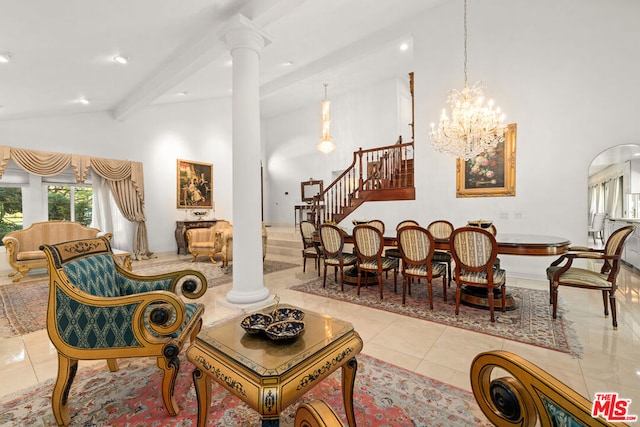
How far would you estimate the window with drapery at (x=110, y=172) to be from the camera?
5.08 m

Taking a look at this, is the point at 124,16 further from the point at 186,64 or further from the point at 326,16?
the point at 326,16

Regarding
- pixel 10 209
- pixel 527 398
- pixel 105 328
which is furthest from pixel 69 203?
pixel 527 398

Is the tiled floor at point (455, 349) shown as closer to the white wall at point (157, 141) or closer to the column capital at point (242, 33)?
the column capital at point (242, 33)

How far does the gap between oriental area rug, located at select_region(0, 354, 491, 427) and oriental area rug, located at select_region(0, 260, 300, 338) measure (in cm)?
159

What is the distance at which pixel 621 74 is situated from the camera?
13.0 ft

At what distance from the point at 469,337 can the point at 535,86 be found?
4.29 metres

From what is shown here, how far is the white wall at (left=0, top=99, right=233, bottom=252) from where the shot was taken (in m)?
5.59

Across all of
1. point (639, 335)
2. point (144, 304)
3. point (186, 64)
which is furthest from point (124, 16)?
point (639, 335)

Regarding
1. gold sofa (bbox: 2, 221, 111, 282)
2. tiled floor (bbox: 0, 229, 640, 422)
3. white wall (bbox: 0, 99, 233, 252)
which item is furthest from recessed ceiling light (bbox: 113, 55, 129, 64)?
tiled floor (bbox: 0, 229, 640, 422)

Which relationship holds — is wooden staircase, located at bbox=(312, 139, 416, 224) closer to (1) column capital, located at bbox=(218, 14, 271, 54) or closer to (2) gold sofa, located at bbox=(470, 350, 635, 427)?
(1) column capital, located at bbox=(218, 14, 271, 54)

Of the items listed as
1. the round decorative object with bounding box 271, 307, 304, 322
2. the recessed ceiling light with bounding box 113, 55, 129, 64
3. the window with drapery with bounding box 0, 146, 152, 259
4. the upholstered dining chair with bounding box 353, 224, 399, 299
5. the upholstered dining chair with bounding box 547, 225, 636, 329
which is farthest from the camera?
the window with drapery with bounding box 0, 146, 152, 259

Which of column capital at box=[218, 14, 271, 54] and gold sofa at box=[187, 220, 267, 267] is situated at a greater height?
column capital at box=[218, 14, 271, 54]

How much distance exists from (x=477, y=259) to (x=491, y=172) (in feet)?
8.91

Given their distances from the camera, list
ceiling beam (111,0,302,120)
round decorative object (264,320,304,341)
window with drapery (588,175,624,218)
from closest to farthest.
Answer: round decorative object (264,320,304,341)
ceiling beam (111,0,302,120)
window with drapery (588,175,624,218)
